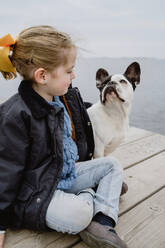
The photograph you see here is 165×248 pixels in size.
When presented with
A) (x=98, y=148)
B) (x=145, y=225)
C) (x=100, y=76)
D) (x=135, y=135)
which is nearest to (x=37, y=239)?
(x=145, y=225)

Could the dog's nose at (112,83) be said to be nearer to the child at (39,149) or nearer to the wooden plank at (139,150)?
the child at (39,149)

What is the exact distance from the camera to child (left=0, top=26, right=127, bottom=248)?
930 mm

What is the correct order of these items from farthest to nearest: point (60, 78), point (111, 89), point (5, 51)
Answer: point (111, 89) < point (60, 78) < point (5, 51)

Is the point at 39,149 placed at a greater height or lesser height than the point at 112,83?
lesser

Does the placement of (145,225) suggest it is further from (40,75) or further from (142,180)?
(40,75)

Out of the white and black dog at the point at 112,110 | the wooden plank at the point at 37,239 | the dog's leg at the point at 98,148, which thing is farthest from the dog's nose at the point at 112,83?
the wooden plank at the point at 37,239

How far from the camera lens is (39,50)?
968 millimetres

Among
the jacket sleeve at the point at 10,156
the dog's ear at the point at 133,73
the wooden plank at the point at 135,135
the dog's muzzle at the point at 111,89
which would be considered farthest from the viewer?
the wooden plank at the point at 135,135

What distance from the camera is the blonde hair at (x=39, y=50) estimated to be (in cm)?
96

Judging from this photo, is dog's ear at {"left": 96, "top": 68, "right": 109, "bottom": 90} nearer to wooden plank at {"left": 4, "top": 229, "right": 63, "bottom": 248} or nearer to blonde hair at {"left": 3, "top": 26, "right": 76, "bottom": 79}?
blonde hair at {"left": 3, "top": 26, "right": 76, "bottom": 79}

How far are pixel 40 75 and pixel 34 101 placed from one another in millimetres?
110

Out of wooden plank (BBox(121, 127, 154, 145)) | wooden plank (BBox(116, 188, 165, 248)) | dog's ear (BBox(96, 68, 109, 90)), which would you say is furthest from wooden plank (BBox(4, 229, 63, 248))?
wooden plank (BBox(121, 127, 154, 145))

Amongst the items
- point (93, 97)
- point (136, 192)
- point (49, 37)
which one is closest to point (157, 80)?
point (93, 97)

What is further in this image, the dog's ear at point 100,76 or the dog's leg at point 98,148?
the dog's ear at point 100,76
